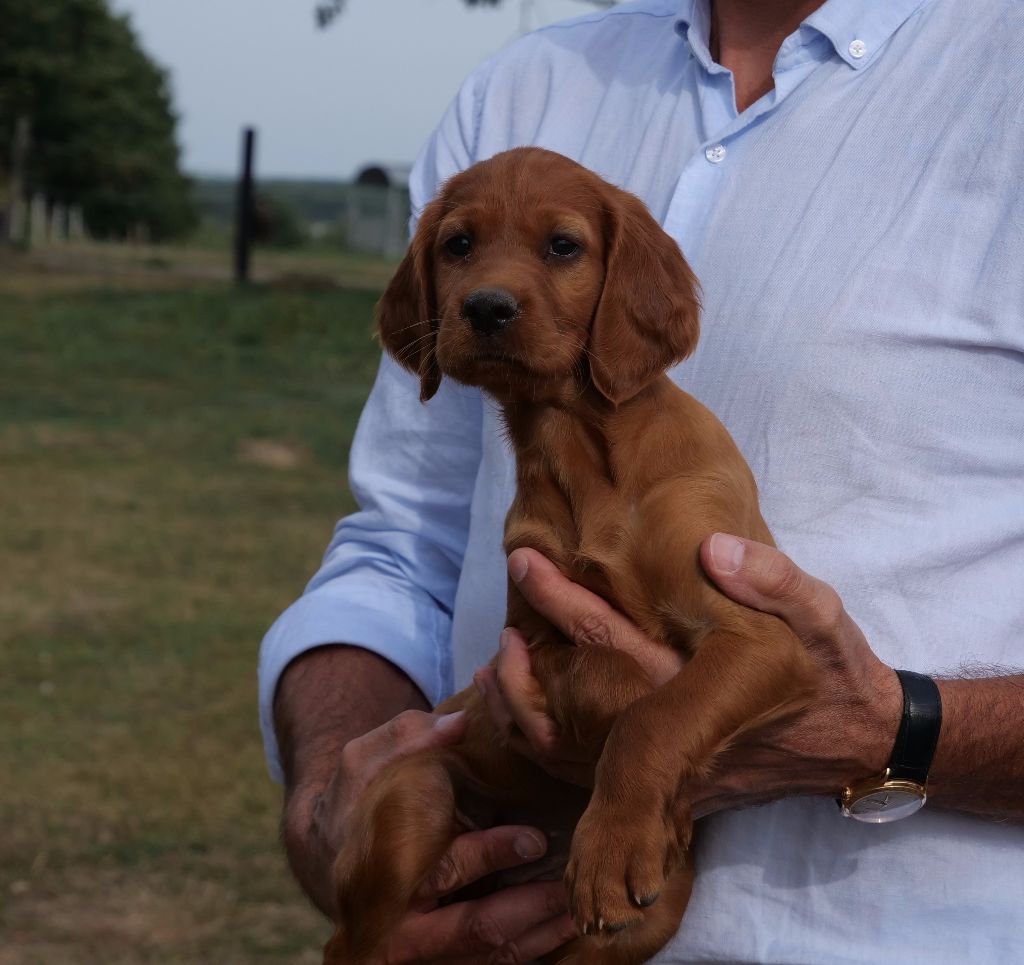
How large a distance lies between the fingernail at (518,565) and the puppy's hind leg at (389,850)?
17.8 inches

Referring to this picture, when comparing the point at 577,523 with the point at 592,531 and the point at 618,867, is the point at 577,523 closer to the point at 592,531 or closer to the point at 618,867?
the point at 592,531

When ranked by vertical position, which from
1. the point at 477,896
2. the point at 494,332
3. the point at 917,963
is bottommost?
the point at 477,896

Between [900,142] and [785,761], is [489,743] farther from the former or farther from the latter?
[900,142]

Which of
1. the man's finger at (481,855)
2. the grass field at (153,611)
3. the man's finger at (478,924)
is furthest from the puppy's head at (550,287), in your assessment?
the grass field at (153,611)

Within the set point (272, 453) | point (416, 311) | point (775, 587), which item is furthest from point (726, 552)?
point (272, 453)

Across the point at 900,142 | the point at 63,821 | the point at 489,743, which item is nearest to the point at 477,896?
the point at 489,743

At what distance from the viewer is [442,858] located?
2.91 m

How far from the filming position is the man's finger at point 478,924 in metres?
2.80

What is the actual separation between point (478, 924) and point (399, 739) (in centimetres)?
39

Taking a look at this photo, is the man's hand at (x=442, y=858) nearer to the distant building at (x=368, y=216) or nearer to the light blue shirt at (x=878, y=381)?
the light blue shirt at (x=878, y=381)

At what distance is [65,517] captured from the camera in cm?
1173

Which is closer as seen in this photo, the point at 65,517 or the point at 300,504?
the point at 65,517

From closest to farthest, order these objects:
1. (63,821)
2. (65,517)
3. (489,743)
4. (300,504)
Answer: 1. (489,743)
2. (63,821)
3. (65,517)
4. (300,504)

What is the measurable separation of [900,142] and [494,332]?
770mm
